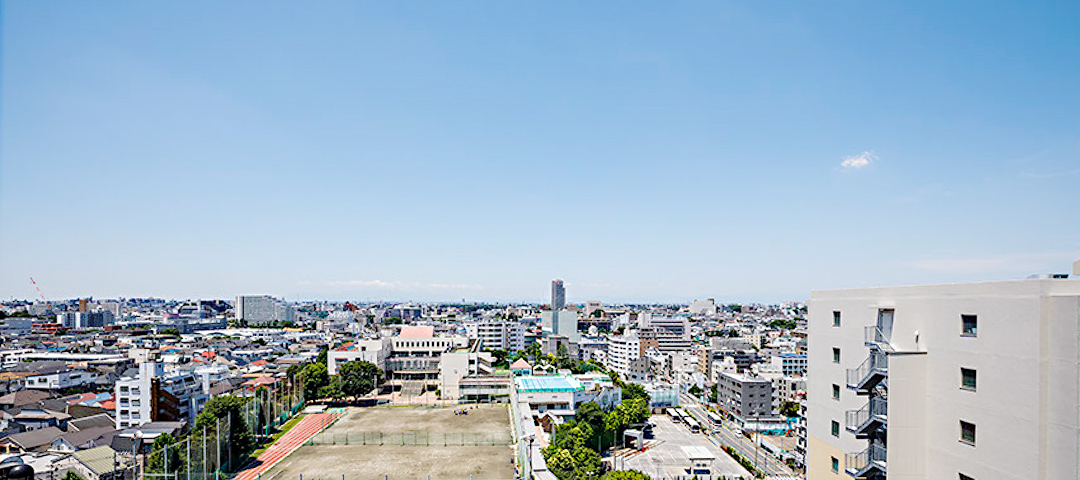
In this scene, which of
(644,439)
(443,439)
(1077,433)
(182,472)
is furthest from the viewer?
(644,439)

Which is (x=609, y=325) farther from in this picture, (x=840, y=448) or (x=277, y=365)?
(x=840, y=448)

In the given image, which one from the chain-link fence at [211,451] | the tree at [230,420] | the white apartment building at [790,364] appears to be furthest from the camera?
the white apartment building at [790,364]

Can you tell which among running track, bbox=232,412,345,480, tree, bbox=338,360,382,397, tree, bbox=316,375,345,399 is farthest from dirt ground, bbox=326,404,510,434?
tree, bbox=316,375,345,399

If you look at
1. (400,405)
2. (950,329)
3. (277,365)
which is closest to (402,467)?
(400,405)

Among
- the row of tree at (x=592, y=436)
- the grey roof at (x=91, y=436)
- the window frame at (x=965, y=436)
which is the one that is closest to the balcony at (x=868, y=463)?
the window frame at (x=965, y=436)

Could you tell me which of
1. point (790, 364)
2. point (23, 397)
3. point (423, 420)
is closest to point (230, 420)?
point (423, 420)

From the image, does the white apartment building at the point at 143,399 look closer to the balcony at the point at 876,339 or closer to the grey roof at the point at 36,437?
the grey roof at the point at 36,437
